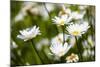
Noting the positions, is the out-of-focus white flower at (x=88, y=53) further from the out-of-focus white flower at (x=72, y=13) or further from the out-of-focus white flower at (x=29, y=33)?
the out-of-focus white flower at (x=29, y=33)

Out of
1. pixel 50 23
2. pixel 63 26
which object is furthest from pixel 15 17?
pixel 63 26

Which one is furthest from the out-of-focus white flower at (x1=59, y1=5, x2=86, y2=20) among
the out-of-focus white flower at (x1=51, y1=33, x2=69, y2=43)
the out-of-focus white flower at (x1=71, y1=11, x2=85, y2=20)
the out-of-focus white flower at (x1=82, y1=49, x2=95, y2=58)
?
the out-of-focus white flower at (x1=82, y1=49, x2=95, y2=58)

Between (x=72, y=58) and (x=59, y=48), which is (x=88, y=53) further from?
(x=59, y=48)

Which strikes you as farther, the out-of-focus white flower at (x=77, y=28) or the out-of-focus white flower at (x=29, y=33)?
the out-of-focus white flower at (x=77, y=28)

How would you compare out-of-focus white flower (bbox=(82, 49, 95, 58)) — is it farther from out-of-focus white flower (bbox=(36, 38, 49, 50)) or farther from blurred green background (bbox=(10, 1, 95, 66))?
out-of-focus white flower (bbox=(36, 38, 49, 50))

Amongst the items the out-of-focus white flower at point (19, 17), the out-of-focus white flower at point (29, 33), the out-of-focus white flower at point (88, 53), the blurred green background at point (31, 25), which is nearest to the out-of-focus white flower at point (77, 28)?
the blurred green background at point (31, 25)
